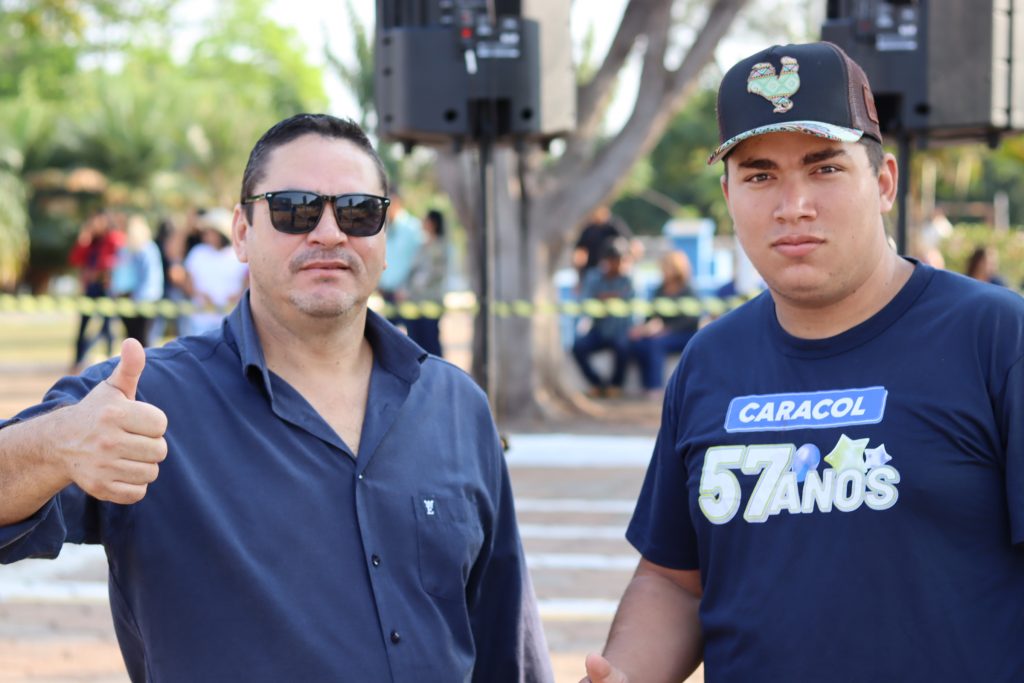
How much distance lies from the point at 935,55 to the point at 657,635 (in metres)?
5.61

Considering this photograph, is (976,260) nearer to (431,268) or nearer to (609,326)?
(609,326)

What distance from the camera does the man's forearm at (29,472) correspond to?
2.23 metres

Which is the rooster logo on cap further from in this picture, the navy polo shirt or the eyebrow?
the navy polo shirt

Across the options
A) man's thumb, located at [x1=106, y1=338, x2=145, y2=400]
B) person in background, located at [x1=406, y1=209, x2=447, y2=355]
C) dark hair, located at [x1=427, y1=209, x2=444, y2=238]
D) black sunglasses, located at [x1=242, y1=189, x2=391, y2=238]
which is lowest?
person in background, located at [x1=406, y1=209, x2=447, y2=355]

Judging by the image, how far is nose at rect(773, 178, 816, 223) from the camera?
2438 mm

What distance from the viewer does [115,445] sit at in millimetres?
2195

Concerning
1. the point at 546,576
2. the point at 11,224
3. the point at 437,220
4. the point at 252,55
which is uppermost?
the point at 252,55

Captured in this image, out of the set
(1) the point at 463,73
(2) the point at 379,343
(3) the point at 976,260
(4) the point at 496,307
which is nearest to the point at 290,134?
(2) the point at 379,343

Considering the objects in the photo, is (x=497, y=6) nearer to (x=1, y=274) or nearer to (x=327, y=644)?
(x=327, y=644)

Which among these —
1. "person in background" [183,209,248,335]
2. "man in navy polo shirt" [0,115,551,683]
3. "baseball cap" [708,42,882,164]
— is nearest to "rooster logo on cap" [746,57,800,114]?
"baseball cap" [708,42,882,164]

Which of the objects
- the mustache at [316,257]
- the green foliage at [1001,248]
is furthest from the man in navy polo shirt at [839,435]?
the green foliage at [1001,248]

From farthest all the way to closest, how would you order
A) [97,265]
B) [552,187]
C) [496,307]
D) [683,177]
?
[683,177] < [97,265] < [552,187] < [496,307]

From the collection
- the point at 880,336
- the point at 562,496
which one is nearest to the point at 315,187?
the point at 880,336

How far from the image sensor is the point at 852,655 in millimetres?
2332
